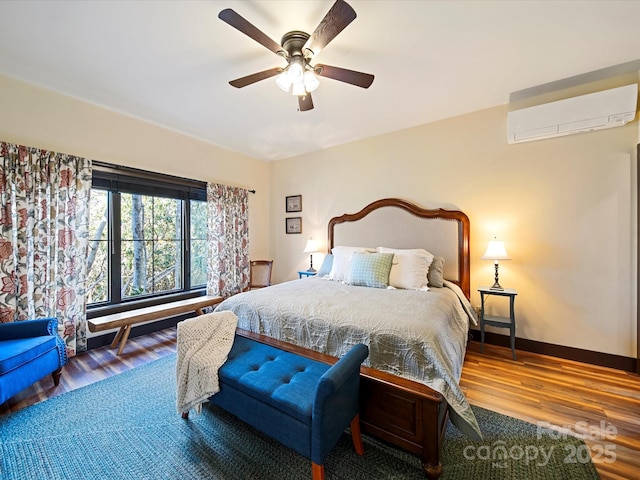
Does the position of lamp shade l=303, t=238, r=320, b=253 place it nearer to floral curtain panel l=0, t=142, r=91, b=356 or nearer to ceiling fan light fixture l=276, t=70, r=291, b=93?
ceiling fan light fixture l=276, t=70, r=291, b=93

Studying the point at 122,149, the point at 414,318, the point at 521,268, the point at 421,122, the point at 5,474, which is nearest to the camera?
the point at 5,474

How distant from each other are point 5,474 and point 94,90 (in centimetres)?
307

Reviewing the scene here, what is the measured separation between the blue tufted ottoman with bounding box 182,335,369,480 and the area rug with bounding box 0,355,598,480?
198 mm

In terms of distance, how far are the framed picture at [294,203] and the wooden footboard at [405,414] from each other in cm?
334

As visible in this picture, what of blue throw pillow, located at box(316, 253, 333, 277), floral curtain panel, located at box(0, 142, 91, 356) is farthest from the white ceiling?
blue throw pillow, located at box(316, 253, 333, 277)

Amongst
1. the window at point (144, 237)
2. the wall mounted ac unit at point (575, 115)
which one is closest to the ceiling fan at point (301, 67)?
the wall mounted ac unit at point (575, 115)

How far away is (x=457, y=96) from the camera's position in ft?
9.00

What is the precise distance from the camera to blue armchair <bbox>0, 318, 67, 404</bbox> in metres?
1.82

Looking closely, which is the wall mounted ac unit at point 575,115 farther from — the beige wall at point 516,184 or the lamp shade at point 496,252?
the lamp shade at point 496,252

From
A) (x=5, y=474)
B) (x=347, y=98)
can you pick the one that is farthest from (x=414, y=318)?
(x=5, y=474)

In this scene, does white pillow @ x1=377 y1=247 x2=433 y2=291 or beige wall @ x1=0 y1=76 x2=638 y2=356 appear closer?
beige wall @ x1=0 y1=76 x2=638 y2=356

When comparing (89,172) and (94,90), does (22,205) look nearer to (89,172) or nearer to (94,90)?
(89,172)

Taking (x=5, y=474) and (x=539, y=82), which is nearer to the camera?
(x=5, y=474)

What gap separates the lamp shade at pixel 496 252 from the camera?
2693 millimetres
